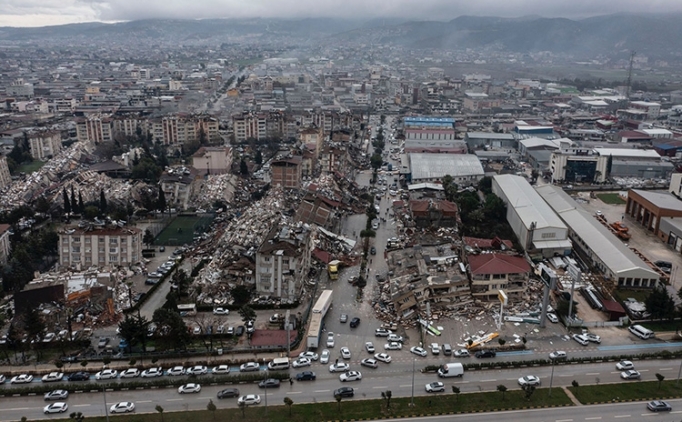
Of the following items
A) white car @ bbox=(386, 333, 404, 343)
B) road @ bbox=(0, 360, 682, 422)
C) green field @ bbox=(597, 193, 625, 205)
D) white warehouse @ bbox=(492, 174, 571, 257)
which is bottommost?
green field @ bbox=(597, 193, 625, 205)

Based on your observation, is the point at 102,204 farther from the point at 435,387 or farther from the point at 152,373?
the point at 435,387

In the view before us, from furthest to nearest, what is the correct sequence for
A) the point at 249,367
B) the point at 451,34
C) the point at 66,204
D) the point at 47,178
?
the point at 451,34
the point at 47,178
the point at 66,204
the point at 249,367

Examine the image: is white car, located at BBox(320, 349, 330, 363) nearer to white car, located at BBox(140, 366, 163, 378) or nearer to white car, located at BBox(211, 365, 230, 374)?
white car, located at BBox(211, 365, 230, 374)

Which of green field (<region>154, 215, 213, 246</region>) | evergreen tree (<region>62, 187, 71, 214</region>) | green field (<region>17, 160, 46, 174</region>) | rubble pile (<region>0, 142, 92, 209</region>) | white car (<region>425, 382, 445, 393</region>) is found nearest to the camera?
white car (<region>425, 382, 445, 393</region>)

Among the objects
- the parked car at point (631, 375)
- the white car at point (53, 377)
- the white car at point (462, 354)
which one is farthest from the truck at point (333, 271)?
the parked car at point (631, 375)

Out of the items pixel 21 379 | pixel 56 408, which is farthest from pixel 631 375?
pixel 21 379

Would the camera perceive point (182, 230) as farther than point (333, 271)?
Yes

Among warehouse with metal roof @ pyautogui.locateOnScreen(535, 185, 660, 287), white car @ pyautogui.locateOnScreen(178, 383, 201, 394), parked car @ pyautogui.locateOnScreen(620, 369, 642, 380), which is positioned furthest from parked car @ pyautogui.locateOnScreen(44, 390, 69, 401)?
warehouse with metal roof @ pyautogui.locateOnScreen(535, 185, 660, 287)
